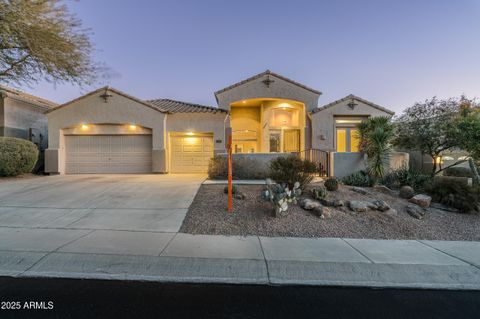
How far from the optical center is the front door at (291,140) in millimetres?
16297

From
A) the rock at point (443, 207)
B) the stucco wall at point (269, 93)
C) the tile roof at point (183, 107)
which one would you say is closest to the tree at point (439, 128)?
the rock at point (443, 207)

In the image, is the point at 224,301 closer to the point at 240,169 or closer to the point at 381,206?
the point at 381,206

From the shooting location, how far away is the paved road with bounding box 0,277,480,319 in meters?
2.86

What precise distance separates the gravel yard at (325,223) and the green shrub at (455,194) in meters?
0.32

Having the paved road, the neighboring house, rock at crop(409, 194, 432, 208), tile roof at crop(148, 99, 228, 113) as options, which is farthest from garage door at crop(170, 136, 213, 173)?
the paved road

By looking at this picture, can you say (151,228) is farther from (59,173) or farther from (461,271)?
(59,173)

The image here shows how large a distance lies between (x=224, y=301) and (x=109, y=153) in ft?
46.4

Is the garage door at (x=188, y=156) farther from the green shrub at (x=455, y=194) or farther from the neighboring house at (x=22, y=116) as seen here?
the green shrub at (x=455, y=194)

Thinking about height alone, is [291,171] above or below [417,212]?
above

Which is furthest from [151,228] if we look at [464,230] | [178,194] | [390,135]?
[390,135]

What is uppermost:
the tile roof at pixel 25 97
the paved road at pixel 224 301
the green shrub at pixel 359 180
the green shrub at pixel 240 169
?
the tile roof at pixel 25 97

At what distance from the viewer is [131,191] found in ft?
30.3

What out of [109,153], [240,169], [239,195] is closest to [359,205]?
[239,195]

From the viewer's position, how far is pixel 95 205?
757 centimetres
